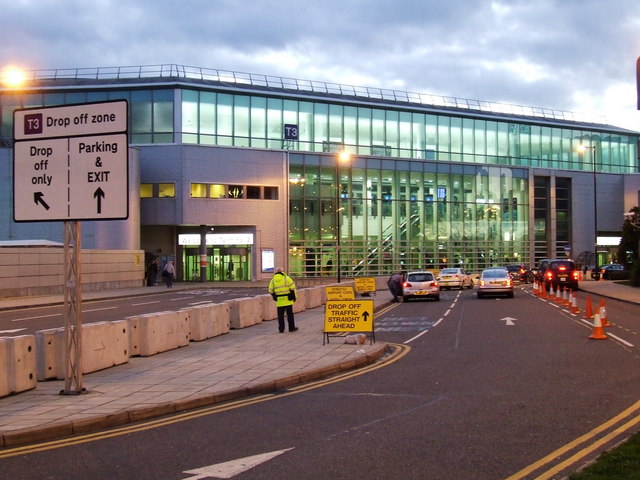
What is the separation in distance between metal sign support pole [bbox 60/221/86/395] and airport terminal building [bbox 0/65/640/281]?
36510 mm

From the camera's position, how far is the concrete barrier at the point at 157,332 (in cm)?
1633

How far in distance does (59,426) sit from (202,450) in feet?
6.62

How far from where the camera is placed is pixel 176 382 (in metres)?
12.6

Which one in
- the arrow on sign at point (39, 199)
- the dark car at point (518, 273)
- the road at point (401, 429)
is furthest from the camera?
the dark car at point (518, 273)

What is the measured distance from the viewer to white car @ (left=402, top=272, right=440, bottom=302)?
39062 mm

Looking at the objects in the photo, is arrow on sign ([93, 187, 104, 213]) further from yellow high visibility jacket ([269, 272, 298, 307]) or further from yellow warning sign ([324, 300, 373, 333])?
yellow high visibility jacket ([269, 272, 298, 307])

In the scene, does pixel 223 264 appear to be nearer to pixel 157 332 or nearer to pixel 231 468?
pixel 157 332

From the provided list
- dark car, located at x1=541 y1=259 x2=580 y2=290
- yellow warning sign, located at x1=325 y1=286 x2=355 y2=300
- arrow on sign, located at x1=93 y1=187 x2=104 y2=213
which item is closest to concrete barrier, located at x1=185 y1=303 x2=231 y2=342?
yellow warning sign, located at x1=325 y1=286 x2=355 y2=300

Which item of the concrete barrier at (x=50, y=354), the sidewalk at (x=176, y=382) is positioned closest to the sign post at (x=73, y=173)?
the sidewalk at (x=176, y=382)

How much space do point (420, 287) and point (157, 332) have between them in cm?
2368

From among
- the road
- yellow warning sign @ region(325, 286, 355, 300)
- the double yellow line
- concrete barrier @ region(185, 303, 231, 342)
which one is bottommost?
the double yellow line

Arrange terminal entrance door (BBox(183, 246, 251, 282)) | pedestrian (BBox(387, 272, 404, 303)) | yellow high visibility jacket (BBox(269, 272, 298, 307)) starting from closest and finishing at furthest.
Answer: yellow high visibility jacket (BBox(269, 272, 298, 307)) → pedestrian (BBox(387, 272, 404, 303)) → terminal entrance door (BBox(183, 246, 251, 282))

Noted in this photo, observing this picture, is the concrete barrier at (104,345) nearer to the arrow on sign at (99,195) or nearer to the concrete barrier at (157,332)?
the concrete barrier at (157,332)

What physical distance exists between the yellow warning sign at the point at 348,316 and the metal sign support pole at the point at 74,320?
7.56 m
